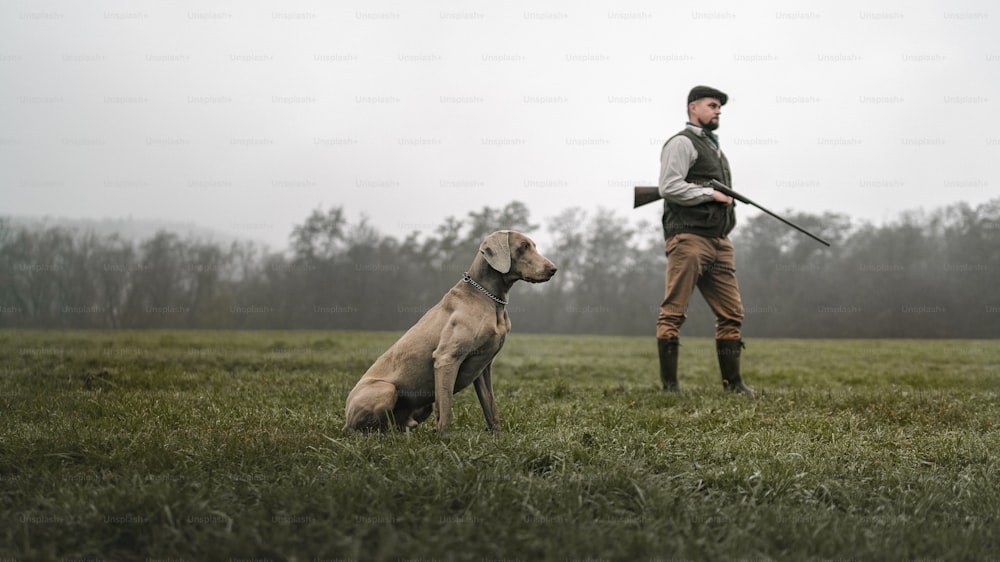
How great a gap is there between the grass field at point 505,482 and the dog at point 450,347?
0.98 feet

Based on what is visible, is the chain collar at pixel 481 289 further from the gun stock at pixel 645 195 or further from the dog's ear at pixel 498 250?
the gun stock at pixel 645 195

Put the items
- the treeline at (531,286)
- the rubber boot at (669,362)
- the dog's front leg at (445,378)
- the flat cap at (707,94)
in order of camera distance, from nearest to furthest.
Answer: the dog's front leg at (445,378) → the rubber boot at (669,362) → the flat cap at (707,94) → the treeline at (531,286)

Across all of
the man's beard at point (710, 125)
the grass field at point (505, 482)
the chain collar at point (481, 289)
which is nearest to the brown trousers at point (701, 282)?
the grass field at point (505, 482)

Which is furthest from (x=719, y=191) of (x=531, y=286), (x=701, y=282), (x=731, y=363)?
(x=531, y=286)

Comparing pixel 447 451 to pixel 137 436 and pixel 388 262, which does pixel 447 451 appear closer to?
pixel 137 436

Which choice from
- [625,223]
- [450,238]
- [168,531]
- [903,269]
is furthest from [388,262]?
[168,531]

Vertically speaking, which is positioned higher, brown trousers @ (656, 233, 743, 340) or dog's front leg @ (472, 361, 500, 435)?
brown trousers @ (656, 233, 743, 340)

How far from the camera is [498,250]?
4.47 m

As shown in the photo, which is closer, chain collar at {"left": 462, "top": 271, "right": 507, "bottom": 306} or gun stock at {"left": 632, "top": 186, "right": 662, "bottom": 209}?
chain collar at {"left": 462, "top": 271, "right": 507, "bottom": 306}

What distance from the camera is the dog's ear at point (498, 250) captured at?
4.43 metres

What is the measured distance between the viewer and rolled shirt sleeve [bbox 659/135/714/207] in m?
7.22

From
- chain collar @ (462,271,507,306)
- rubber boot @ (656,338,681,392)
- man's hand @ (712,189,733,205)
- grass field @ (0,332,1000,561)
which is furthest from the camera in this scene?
rubber boot @ (656,338,681,392)

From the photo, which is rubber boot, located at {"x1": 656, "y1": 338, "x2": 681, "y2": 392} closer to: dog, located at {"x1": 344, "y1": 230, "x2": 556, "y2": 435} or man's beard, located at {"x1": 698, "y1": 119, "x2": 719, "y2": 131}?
man's beard, located at {"x1": 698, "y1": 119, "x2": 719, "y2": 131}

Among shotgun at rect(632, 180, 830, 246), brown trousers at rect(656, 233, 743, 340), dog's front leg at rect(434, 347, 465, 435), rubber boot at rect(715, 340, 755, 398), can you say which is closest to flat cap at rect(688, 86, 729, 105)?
shotgun at rect(632, 180, 830, 246)
